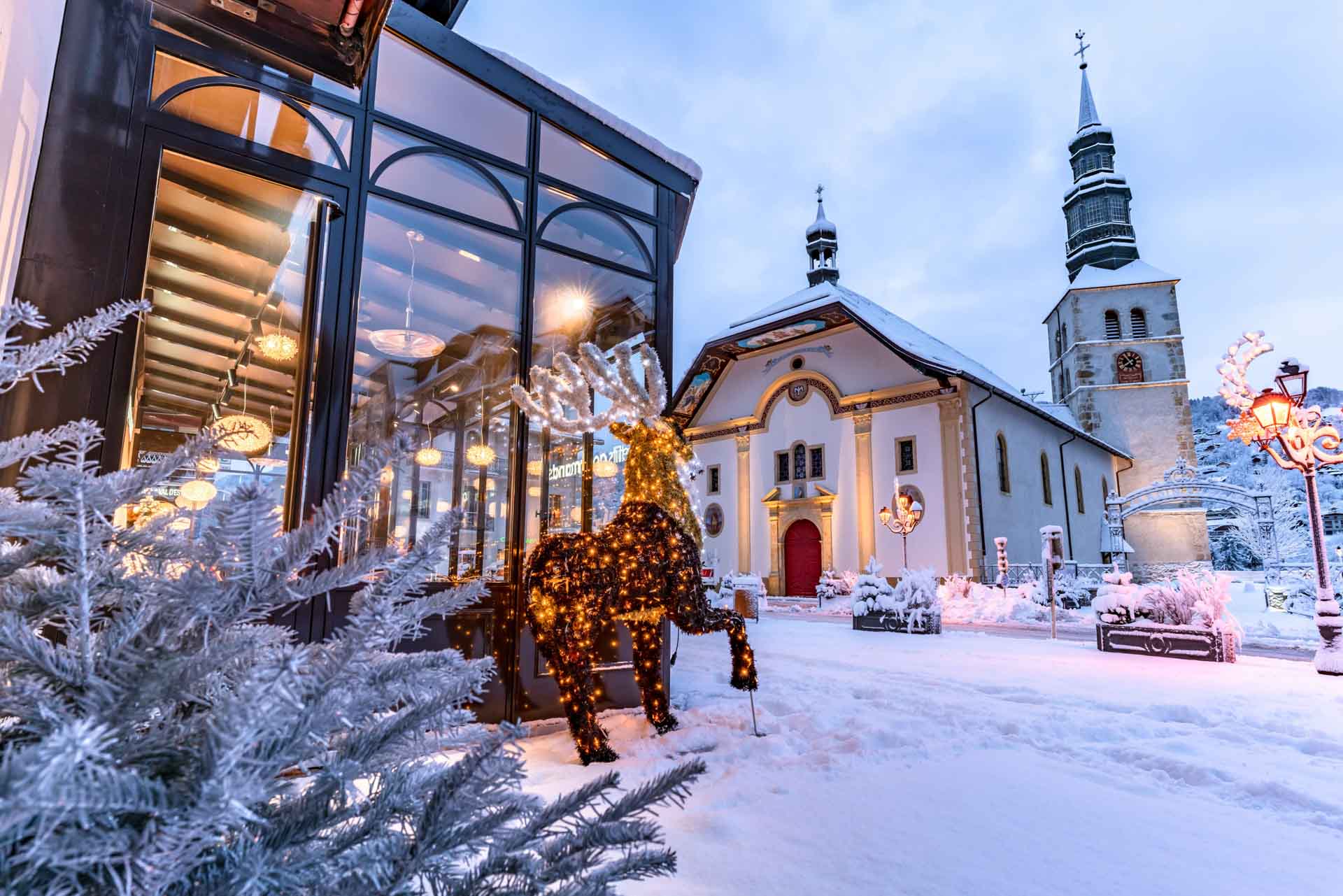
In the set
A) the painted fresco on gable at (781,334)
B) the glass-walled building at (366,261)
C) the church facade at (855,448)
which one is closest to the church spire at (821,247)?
the church facade at (855,448)

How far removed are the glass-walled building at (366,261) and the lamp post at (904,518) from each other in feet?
52.0

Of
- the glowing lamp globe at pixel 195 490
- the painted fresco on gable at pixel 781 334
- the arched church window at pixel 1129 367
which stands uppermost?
the arched church window at pixel 1129 367

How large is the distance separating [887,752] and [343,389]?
4.55 metres

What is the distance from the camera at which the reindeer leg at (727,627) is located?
5.07 m

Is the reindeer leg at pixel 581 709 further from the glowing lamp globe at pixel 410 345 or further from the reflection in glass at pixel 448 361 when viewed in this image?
the glowing lamp globe at pixel 410 345

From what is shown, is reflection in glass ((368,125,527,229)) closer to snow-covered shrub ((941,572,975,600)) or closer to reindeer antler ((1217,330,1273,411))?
reindeer antler ((1217,330,1273,411))

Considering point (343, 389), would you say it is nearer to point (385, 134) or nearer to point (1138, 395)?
point (385, 134)

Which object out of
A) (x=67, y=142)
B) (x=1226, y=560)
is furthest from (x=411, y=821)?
(x=1226, y=560)

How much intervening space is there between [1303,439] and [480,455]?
10970mm

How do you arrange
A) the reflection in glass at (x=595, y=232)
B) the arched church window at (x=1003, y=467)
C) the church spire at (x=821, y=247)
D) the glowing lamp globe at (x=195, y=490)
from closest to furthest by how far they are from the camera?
the glowing lamp globe at (x=195, y=490), the reflection in glass at (x=595, y=232), the arched church window at (x=1003, y=467), the church spire at (x=821, y=247)

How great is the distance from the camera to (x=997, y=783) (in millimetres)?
4156

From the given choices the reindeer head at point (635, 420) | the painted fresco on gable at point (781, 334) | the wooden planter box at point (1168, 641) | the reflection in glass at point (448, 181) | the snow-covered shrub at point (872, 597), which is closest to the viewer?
the reindeer head at point (635, 420)

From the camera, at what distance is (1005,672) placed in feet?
26.9

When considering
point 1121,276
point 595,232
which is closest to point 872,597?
point 595,232
